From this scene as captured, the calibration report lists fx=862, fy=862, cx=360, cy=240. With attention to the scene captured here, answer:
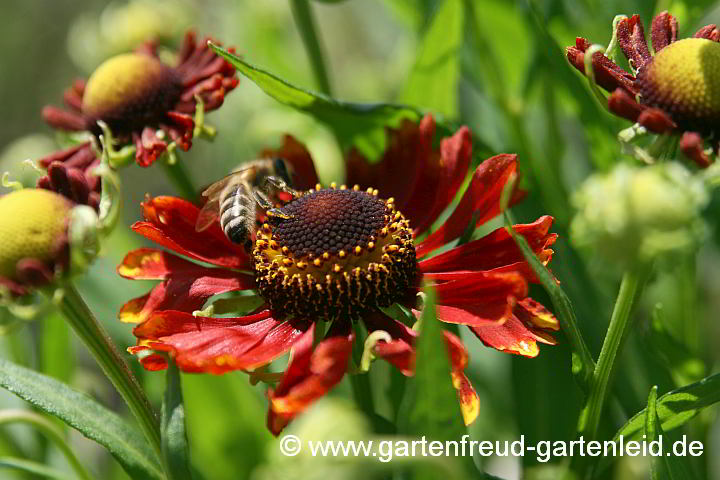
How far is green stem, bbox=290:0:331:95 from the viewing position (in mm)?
1045

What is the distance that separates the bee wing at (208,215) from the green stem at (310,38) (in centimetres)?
27

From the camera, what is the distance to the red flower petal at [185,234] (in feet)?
2.58

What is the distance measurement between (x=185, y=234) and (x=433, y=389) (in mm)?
365

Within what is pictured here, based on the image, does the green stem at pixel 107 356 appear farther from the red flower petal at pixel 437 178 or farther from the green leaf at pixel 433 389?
the red flower petal at pixel 437 178

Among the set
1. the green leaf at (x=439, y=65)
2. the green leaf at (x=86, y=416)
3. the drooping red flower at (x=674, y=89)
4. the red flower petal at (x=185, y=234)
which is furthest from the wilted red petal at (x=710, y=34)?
the green leaf at (x=86, y=416)

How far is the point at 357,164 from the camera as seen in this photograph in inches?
38.0

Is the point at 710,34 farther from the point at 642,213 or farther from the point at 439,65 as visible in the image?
the point at 439,65

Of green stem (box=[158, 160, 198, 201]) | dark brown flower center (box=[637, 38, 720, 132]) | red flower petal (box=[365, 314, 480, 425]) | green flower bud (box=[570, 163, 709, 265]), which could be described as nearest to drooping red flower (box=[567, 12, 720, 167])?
dark brown flower center (box=[637, 38, 720, 132])

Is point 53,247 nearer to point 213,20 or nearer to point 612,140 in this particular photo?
point 612,140

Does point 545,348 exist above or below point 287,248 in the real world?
below

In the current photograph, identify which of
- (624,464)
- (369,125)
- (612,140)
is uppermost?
(369,125)

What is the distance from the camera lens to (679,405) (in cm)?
67

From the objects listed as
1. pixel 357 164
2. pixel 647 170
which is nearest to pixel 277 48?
pixel 357 164

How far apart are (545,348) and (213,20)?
81.0 inches
